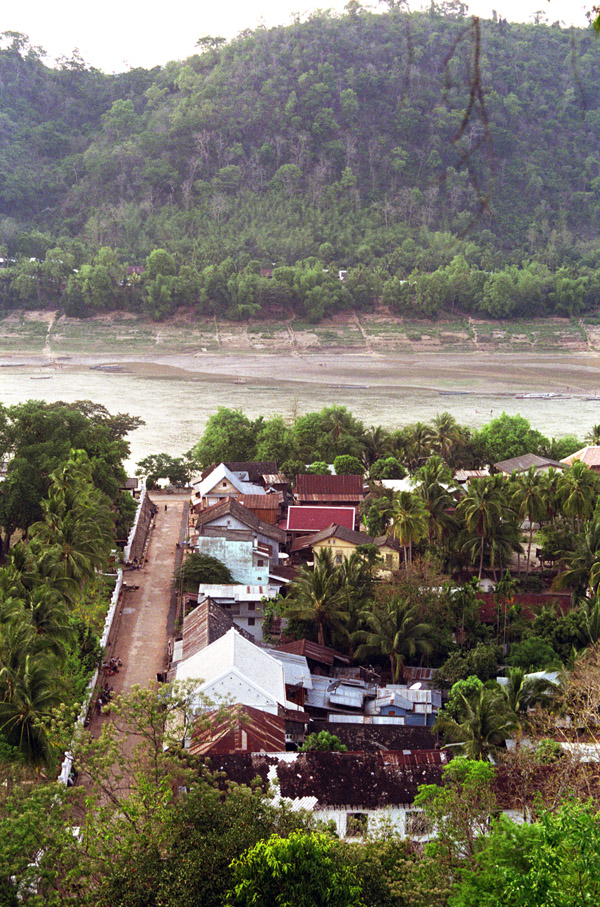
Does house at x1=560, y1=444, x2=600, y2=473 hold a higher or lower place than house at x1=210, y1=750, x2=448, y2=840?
higher

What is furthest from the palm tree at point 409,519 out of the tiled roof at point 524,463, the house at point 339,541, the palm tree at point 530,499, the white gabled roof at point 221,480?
the tiled roof at point 524,463

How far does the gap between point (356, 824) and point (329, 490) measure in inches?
904

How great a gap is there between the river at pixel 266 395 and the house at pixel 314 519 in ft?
54.2

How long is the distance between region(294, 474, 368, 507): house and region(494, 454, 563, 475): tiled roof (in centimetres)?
739

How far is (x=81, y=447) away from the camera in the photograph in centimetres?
3869

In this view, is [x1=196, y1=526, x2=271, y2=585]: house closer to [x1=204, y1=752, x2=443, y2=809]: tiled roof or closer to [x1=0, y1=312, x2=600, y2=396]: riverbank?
[x1=204, y1=752, x2=443, y2=809]: tiled roof

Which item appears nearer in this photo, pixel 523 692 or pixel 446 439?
pixel 523 692

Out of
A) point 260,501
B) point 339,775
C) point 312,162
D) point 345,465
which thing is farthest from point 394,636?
point 312,162

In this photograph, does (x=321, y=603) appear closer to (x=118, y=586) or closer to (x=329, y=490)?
(x=118, y=586)

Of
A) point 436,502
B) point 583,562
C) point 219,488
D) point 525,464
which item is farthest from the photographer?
point 525,464

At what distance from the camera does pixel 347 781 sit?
19.3 m

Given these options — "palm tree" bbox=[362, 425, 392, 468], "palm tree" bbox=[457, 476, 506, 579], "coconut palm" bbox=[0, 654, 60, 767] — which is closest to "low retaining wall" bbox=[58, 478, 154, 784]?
"coconut palm" bbox=[0, 654, 60, 767]

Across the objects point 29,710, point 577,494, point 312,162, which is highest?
point 312,162

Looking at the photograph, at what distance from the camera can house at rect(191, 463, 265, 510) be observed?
39250 millimetres
